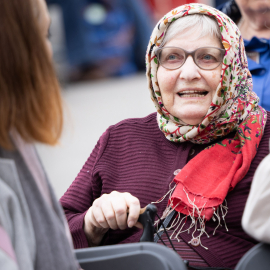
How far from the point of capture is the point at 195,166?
5.75 ft

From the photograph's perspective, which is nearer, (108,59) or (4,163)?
(4,163)

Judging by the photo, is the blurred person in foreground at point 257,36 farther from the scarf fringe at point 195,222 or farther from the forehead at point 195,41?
the scarf fringe at point 195,222

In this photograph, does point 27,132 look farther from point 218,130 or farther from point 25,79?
point 218,130

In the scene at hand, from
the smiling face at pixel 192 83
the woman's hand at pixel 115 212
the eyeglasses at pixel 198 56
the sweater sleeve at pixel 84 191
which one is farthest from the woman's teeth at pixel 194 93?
the woman's hand at pixel 115 212

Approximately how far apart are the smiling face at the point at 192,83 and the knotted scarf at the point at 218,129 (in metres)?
0.04

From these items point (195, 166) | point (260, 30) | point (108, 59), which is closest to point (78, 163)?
point (260, 30)

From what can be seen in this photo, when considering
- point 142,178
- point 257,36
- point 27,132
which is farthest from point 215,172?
point 257,36

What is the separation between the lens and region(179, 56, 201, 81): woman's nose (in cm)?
186

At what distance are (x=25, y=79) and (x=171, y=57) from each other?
1041 millimetres

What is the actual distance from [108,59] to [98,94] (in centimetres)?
102

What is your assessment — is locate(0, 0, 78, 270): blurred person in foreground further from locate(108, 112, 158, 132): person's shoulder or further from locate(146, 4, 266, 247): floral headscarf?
locate(108, 112, 158, 132): person's shoulder

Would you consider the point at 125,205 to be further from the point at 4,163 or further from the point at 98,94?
the point at 98,94

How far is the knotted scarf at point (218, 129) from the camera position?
5.50ft

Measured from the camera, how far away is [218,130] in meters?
1.85
